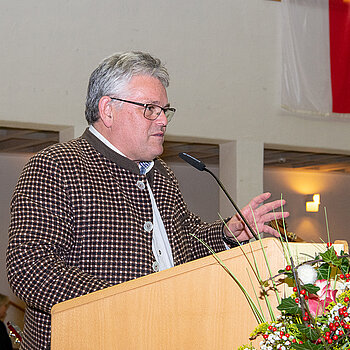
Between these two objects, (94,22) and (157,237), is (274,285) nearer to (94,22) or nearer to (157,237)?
(157,237)

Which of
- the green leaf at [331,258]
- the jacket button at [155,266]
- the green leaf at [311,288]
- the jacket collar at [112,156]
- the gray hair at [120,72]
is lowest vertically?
the jacket button at [155,266]

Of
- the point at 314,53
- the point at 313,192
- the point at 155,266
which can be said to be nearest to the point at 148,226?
the point at 155,266

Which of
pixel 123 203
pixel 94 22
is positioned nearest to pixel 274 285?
pixel 123 203

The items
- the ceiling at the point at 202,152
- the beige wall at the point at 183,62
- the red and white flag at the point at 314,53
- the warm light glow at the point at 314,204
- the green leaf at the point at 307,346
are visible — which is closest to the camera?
the green leaf at the point at 307,346

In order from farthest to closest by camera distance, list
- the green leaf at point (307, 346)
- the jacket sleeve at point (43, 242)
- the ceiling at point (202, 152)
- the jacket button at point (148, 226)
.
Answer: the ceiling at point (202, 152), the jacket button at point (148, 226), the jacket sleeve at point (43, 242), the green leaf at point (307, 346)

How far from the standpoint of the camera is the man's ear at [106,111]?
2.08 m

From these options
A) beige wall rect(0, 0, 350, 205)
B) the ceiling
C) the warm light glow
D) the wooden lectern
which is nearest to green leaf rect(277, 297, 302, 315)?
the wooden lectern

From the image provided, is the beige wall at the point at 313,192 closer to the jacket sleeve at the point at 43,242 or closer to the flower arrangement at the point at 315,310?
the jacket sleeve at the point at 43,242

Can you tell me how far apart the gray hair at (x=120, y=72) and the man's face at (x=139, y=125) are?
0.02m

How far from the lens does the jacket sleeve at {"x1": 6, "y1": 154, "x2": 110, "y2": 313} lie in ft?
4.99

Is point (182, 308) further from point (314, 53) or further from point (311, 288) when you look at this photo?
point (314, 53)

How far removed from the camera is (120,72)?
206 centimetres

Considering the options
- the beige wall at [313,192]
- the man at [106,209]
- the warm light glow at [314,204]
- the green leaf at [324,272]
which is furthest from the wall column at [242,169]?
the green leaf at [324,272]

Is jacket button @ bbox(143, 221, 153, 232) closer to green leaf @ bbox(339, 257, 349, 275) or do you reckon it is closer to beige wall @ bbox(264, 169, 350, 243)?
green leaf @ bbox(339, 257, 349, 275)
